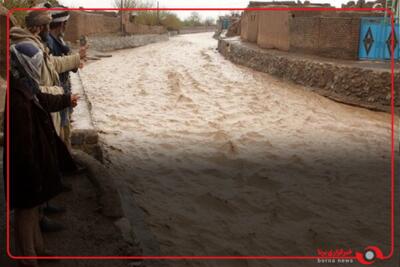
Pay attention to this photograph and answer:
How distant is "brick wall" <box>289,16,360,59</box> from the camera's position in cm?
1116

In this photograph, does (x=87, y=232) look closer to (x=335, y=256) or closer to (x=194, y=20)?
(x=335, y=256)

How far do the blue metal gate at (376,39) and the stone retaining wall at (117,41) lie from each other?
14369 mm

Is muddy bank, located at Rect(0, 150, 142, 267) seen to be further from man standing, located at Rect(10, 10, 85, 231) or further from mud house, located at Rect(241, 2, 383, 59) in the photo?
mud house, located at Rect(241, 2, 383, 59)

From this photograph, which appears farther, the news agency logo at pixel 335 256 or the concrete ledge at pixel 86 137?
the concrete ledge at pixel 86 137

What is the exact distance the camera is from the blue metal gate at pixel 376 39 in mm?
10703

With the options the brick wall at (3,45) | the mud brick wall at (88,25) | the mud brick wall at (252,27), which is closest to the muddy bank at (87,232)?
the brick wall at (3,45)


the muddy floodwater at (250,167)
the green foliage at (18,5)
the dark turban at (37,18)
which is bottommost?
the muddy floodwater at (250,167)

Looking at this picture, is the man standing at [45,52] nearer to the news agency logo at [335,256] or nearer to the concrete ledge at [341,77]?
the news agency logo at [335,256]

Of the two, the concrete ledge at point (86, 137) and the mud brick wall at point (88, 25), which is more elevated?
the mud brick wall at point (88, 25)

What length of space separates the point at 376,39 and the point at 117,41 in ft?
61.1

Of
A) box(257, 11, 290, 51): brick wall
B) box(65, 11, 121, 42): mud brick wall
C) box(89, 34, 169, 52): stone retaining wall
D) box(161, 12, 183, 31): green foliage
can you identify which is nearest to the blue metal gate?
box(257, 11, 290, 51): brick wall

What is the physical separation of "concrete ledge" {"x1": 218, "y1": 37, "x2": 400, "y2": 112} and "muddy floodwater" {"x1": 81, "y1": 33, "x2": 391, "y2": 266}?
292 millimetres

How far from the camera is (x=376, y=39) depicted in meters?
11.1

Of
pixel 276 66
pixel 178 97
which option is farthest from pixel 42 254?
pixel 276 66
